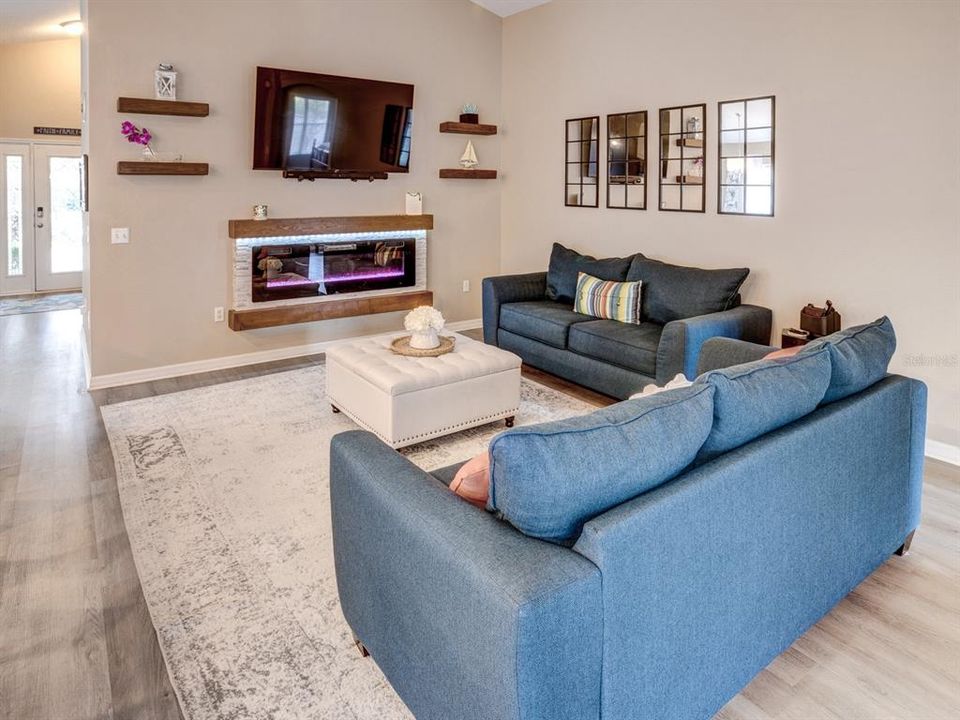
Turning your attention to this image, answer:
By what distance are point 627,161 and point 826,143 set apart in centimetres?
166

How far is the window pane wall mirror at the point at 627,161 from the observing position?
5.36 m

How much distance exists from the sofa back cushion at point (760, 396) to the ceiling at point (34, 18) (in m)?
7.22

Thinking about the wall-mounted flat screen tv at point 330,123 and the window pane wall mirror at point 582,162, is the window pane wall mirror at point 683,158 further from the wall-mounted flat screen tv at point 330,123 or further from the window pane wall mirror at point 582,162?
the wall-mounted flat screen tv at point 330,123

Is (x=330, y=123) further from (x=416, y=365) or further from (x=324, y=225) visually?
(x=416, y=365)

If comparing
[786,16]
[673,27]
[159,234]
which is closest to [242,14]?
[159,234]

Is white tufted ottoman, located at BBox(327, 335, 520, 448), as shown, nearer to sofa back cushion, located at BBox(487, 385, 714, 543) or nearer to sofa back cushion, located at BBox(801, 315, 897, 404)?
sofa back cushion, located at BBox(801, 315, 897, 404)

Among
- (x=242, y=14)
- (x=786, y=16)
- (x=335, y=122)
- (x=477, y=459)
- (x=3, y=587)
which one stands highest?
(x=242, y=14)

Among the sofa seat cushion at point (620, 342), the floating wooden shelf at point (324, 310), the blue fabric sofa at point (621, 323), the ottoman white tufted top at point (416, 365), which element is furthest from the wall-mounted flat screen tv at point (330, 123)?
the sofa seat cushion at point (620, 342)

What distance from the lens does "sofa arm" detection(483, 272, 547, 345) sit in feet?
18.2

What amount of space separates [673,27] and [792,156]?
4.77 feet

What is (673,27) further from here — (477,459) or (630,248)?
(477,459)

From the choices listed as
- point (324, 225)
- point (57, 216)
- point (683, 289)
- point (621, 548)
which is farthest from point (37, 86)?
point (621, 548)

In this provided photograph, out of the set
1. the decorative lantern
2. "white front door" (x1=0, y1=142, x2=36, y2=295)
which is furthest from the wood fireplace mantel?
"white front door" (x1=0, y1=142, x2=36, y2=295)

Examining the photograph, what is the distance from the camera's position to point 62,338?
6469 millimetres
